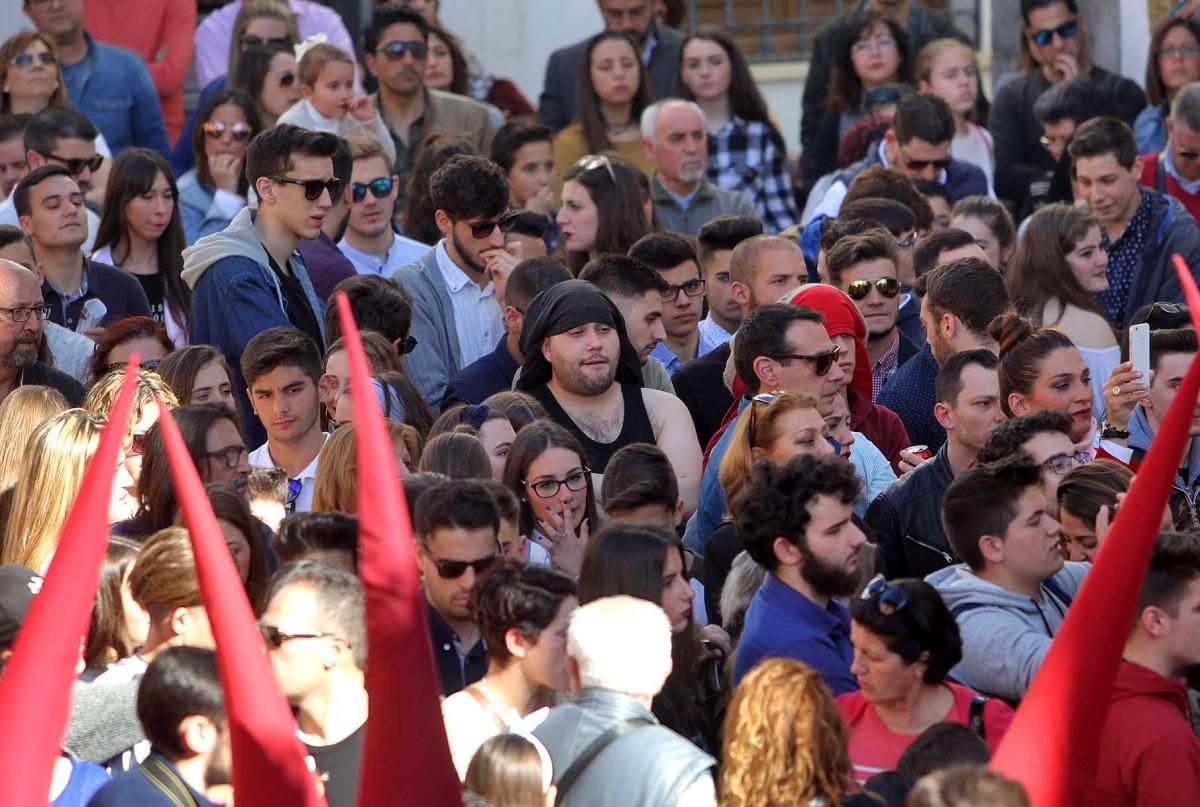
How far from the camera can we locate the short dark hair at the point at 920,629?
471cm

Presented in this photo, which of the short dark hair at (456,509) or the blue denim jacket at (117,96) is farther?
the blue denim jacket at (117,96)

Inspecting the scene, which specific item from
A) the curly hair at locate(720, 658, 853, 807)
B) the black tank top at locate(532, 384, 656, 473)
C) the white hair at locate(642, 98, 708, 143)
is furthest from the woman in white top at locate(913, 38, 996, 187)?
the curly hair at locate(720, 658, 853, 807)

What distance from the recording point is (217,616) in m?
3.29

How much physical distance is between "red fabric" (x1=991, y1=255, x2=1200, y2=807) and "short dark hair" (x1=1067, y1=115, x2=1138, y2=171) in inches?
224

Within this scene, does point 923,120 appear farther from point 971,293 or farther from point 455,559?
point 455,559

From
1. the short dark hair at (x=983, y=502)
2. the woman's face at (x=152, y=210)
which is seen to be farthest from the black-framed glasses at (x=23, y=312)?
the short dark hair at (x=983, y=502)

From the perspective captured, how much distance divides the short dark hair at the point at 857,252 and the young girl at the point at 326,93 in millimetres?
2628

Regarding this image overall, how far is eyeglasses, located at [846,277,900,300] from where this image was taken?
317 inches

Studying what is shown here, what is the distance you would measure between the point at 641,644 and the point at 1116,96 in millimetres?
7456

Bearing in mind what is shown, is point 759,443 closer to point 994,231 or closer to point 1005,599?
point 1005,599

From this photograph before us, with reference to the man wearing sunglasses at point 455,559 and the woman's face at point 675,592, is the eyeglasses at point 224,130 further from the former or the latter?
the woman's face at point 675,592

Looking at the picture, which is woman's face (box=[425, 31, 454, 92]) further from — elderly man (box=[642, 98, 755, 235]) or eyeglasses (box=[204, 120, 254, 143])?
elderly man (box=[642, 98, 755, 235])

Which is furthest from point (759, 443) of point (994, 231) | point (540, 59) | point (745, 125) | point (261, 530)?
point (540, 59)

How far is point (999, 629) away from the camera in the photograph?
17.0ft
